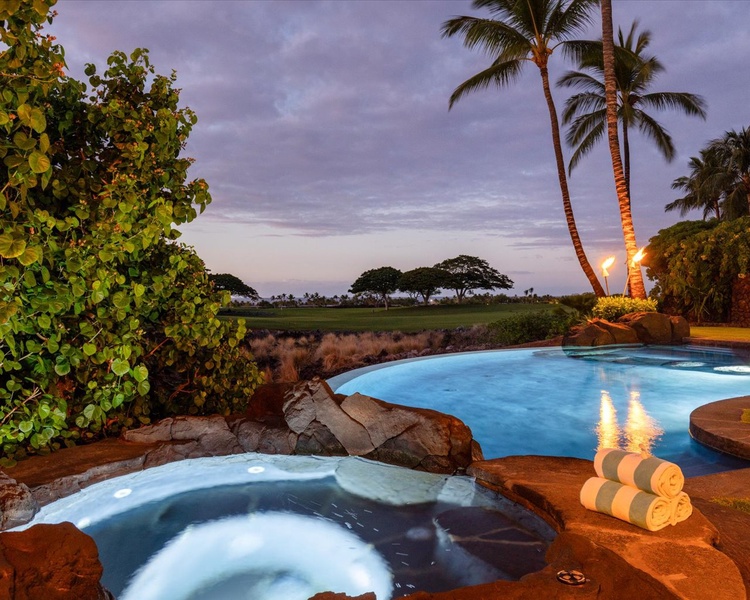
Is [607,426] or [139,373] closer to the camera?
[139,373]

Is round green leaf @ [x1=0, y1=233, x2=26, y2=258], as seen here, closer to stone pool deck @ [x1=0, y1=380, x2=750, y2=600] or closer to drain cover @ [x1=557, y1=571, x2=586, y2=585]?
stone pool deck @ [x1=0, y1=380, x2=750, y2=600]

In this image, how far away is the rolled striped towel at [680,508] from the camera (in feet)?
7.09

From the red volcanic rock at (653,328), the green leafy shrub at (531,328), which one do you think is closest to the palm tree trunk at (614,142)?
the green leafy shrub at (531,328)

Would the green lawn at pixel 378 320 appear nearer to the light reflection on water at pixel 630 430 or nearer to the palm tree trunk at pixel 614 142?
the palm tree trunk at pixel 614 142

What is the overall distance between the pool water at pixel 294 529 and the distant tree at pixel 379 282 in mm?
45341

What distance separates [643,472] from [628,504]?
0.16 meters

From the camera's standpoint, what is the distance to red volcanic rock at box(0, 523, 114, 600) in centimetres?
164

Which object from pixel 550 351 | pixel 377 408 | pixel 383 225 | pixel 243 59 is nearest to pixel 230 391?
pixel 377 408

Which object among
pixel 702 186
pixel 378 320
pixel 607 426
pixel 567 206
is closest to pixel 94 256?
pixel 607 426

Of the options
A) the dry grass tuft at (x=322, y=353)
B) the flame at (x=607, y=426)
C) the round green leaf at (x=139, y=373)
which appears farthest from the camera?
the dry grass tuft at (x=322, y=353)

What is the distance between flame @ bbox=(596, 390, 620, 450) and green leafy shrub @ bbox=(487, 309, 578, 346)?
21.7 feet

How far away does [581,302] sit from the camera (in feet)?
50.4

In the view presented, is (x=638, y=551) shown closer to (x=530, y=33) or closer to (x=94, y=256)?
(x=94, y=256)

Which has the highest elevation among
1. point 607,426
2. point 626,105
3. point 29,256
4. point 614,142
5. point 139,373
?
point 626,105
